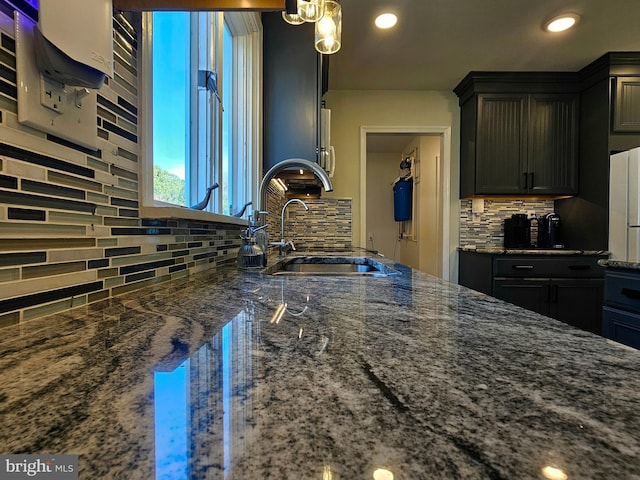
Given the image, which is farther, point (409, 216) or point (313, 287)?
point (409, 216)

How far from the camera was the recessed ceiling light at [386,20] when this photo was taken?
208 centimetres

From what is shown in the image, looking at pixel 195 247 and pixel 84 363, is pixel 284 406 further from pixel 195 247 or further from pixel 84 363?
pixel 195 247

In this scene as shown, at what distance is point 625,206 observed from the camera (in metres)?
2.34

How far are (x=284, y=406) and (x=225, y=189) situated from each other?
1549 mm

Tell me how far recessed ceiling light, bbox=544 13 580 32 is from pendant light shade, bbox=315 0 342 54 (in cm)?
186

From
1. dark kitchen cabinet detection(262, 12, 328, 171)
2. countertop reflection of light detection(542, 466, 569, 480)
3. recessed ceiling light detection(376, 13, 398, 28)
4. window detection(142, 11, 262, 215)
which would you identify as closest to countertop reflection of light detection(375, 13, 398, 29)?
recessed ceiling light detection(376, 13, 398, 28)

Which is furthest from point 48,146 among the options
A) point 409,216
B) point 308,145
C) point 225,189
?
point 409,216

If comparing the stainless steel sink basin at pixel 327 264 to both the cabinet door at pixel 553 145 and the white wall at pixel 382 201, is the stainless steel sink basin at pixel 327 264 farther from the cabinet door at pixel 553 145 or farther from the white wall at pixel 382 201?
Result: the white wall at pixel 382 201

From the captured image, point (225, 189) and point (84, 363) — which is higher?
point (225, 189)

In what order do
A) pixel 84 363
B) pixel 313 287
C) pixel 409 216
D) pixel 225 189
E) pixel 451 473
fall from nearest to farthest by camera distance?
pixel 451 473
pixel 84 363
pixel 313 287
pixel 225 189
pixel 409 216

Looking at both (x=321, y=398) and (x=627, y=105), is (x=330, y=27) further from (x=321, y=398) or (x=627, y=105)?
(x=627, y=105)

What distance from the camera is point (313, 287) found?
80cm

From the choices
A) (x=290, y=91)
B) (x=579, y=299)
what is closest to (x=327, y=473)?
(x=290, y=91)

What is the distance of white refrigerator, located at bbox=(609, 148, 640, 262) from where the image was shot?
2.26 m
